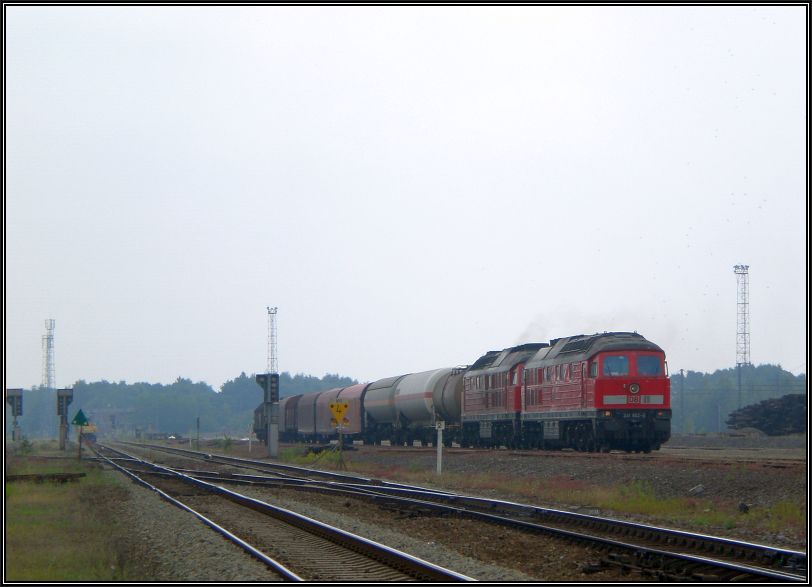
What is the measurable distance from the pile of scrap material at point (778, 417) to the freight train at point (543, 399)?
1721cm

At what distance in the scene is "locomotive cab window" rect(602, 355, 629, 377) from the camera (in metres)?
32.0

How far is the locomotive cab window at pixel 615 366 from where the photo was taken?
31984mm

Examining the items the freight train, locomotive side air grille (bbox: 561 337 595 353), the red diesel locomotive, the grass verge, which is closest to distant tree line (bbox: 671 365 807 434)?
the freight train

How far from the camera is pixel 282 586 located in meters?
11.3

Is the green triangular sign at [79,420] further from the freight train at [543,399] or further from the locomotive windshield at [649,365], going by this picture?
the locomotive windshield at [649,365]

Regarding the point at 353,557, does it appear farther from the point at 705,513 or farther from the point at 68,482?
the point at 68,482

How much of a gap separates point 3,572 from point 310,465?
3080cm

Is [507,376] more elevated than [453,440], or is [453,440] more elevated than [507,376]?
[507,376]

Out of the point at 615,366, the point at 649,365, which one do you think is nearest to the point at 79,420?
the point at 615,366

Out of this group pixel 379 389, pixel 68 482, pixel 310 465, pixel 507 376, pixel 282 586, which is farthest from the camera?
pixel 379 389

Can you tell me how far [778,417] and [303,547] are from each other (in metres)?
44.2

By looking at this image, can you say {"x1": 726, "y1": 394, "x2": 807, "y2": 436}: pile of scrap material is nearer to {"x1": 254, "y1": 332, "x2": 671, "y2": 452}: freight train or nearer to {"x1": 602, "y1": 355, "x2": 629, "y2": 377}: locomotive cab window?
{"x1": 254, "y1": 332, "x2": 671, "y2": 452}: freight train

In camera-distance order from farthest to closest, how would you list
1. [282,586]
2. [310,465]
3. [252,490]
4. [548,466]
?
[310,465] < [548,466] < [252,490] < [282,586]

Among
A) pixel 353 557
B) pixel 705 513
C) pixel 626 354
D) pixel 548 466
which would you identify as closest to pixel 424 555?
pixel 353 557
